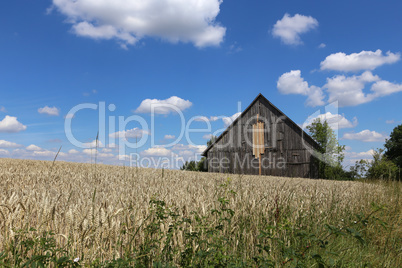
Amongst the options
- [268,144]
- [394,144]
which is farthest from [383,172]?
[394,144]

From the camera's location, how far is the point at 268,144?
88.9ft

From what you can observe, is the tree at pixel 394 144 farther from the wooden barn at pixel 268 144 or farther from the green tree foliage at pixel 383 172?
the wooden barn at pixel 268 144

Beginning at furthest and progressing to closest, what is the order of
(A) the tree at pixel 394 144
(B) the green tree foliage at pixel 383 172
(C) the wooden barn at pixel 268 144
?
(A) the tree at pixel 394 144
(C) the wooden barn at pixel 268 144
(B) the green tree foliage at pixel 383 172

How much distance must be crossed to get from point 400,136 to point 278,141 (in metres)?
28.8

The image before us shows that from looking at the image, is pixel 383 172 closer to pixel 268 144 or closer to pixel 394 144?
pixel 268 144

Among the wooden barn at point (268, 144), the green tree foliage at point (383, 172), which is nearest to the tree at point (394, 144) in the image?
the green tree foliage at point (383, 172)

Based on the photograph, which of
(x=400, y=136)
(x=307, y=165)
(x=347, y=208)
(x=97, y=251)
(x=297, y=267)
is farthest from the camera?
(x=400, y=136)

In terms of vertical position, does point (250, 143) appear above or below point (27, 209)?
above

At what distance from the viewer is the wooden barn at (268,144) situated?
1051 inches

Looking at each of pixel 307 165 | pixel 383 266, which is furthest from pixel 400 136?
pixel 383 266

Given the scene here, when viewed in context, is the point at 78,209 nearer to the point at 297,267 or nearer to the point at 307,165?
the point at 297,267

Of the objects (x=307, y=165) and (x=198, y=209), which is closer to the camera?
(x=198, y=209)

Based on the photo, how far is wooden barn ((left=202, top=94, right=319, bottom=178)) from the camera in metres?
26.7

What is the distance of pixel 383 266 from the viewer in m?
3.96
